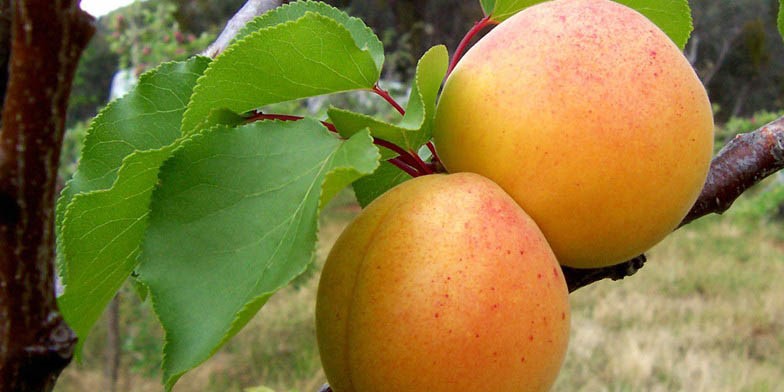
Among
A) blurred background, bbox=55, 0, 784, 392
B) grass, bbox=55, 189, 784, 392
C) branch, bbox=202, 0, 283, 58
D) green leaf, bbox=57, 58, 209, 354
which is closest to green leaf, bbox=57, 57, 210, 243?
green leaf, bbox=57, 58, 209, 354

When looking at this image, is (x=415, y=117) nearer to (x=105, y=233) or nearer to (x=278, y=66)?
(x=278, y=66)

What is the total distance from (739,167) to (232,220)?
50 centimetres

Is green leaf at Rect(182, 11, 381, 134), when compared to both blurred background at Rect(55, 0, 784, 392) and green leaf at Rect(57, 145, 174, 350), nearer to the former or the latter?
green leaf at Rect(57, 145, 174, 350)

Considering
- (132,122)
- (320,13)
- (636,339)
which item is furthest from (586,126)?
(636,339)

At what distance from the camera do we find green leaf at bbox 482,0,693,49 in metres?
0.53

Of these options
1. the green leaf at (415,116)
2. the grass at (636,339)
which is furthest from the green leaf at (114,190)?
the grass at (636,339)

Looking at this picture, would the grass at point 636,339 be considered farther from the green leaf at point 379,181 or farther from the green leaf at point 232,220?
the green leaf at point 232,220

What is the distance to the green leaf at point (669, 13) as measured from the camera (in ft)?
1.78

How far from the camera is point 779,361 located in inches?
117

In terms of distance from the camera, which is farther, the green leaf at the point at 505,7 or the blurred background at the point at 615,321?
the blurred background at the point at 615,321

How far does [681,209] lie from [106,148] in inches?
15.6

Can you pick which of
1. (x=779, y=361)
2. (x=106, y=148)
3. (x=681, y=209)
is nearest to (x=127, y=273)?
(x=106, y=148)

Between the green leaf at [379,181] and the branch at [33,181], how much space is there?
278mm

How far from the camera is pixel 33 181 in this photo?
25 centimetres
